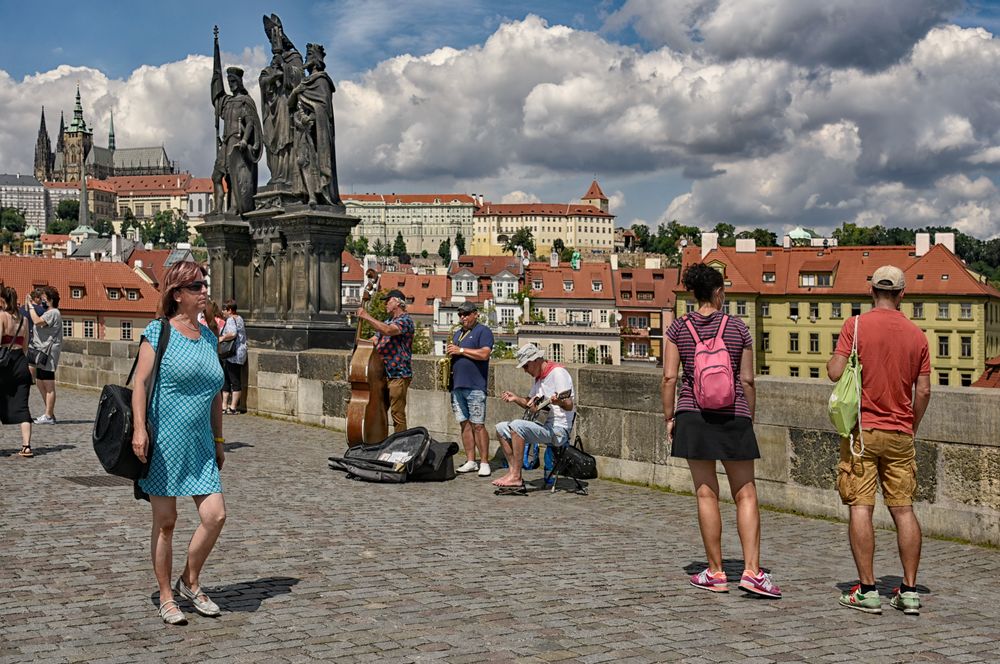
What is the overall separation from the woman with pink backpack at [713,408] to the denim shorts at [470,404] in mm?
4173

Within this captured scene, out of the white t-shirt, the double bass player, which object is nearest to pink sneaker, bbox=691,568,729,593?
the white t-shirt

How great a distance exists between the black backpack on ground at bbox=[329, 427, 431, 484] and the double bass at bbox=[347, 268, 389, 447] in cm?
60

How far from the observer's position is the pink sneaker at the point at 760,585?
17.9 ft

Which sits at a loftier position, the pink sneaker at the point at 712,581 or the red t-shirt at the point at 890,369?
the red t-shirt at the point at 890,369

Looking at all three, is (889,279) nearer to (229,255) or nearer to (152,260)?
(229,255)

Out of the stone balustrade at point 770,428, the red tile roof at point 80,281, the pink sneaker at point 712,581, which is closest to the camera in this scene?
the pink sneaker at point 712,581

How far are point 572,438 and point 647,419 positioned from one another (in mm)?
948

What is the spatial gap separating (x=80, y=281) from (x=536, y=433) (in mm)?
72710

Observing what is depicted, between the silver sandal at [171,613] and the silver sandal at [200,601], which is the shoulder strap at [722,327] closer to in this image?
the silver sandal at [200,601]

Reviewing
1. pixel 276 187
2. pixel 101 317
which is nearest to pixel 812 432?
pixel 276 187

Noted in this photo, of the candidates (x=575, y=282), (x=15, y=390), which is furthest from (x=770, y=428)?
(x=575, y=282)

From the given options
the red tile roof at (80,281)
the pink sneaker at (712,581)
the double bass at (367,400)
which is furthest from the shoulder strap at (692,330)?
the red tile roof at (80,281)

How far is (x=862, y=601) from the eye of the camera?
17.4ft

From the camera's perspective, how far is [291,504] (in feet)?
26.6
